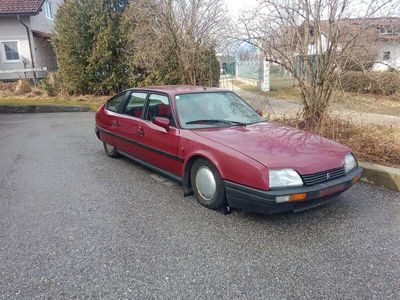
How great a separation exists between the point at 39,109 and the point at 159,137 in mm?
10358

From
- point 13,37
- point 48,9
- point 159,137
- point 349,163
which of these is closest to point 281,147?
point 349,163

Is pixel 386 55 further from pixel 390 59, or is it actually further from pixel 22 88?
pixel 22 88

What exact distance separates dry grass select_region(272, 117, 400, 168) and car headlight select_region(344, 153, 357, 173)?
1363mm

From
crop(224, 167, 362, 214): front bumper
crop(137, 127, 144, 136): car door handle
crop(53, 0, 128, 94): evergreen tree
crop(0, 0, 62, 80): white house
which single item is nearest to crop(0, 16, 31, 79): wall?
crop(0, 0, 62, 80): white house

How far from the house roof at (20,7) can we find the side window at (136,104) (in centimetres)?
1764

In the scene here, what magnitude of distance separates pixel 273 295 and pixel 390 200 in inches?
98.6

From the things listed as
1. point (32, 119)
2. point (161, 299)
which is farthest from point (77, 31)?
point (161, 299)

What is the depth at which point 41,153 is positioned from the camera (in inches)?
268

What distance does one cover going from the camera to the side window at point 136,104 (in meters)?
5.19

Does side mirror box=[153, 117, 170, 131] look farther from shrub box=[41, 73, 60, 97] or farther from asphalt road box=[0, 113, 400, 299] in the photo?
shrub box=[41, 73, 60, 97]

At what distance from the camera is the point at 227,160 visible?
11.8ft

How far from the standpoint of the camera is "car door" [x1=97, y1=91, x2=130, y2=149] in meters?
5.74

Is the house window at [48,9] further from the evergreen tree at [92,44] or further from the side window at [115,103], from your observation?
the side window at [115,103]

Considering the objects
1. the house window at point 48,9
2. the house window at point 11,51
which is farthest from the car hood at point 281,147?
the house window at point 48,9
